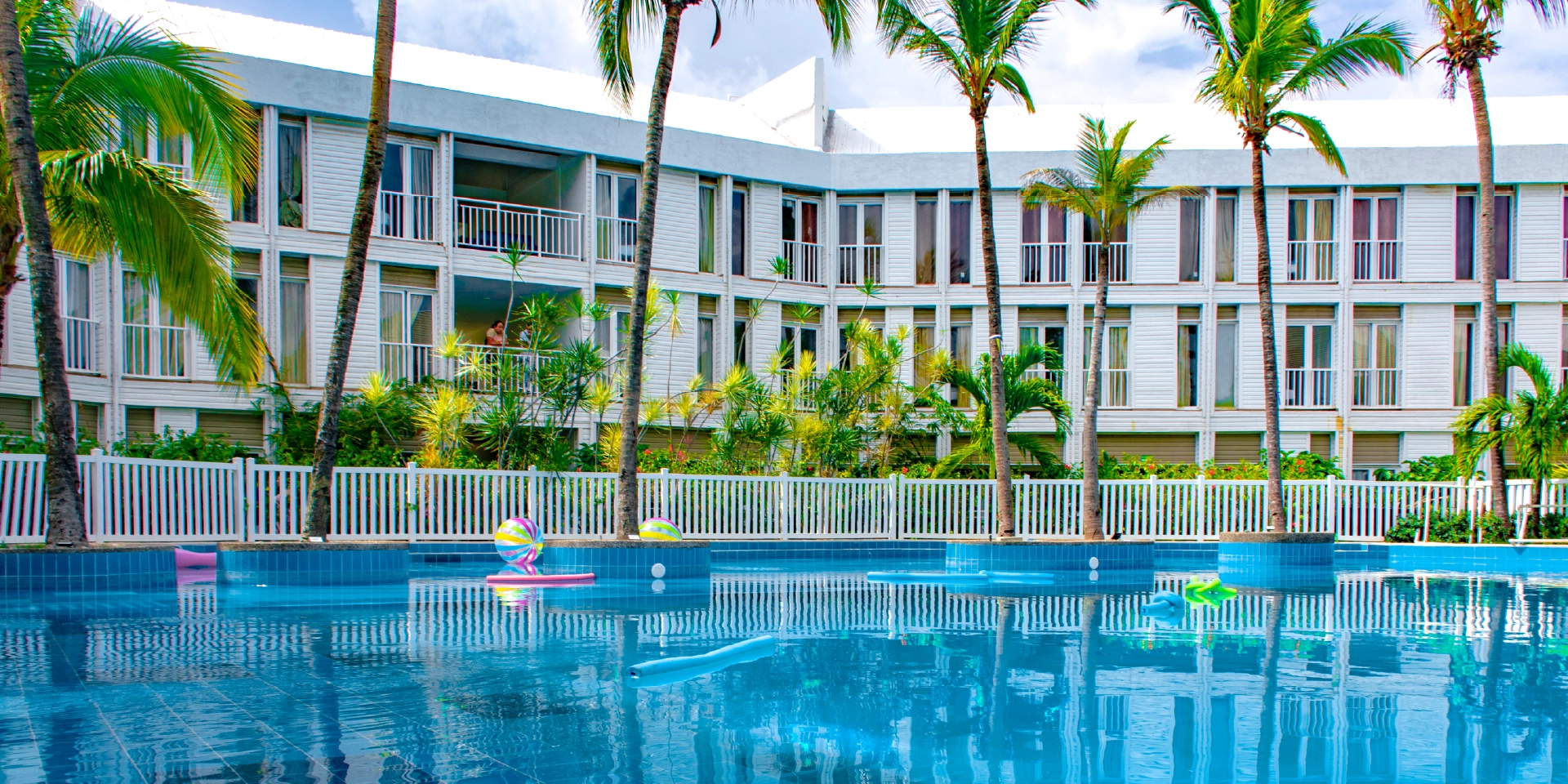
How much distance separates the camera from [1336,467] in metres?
21.2

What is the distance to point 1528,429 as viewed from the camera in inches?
645

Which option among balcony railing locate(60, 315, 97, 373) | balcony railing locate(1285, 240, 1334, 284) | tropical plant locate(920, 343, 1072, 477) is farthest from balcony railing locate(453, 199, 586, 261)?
balcony railing locate(1285, 240, 1334, 284)

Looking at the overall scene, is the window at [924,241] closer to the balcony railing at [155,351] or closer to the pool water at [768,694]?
the balcony railing at [155,351]

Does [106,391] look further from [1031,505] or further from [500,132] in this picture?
[1031,505]

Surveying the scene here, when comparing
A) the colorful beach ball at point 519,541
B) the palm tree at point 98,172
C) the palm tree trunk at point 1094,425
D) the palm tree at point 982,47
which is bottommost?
the colorful beach ball at point 519,541

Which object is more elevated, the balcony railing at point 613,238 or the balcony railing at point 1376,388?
the balcony railing at point 613,238

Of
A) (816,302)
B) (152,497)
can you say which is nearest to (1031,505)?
(816,302)

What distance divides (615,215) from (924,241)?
629cm

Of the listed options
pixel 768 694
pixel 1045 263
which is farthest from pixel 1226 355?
pixel 768 694

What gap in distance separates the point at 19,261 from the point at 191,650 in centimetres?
1132

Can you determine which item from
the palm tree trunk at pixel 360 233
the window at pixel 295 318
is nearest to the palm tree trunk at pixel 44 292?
the palm tree trunk at pixel 360 233

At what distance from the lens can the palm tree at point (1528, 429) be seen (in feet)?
53.4

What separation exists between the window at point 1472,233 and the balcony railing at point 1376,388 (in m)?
2.35

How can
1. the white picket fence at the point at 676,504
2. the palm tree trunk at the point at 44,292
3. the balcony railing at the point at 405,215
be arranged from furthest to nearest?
1. the balcony railing at the point at 405,215
2. the white picket fence at the point at 676,504
3. the palm tree trunk at the point at 44,292
